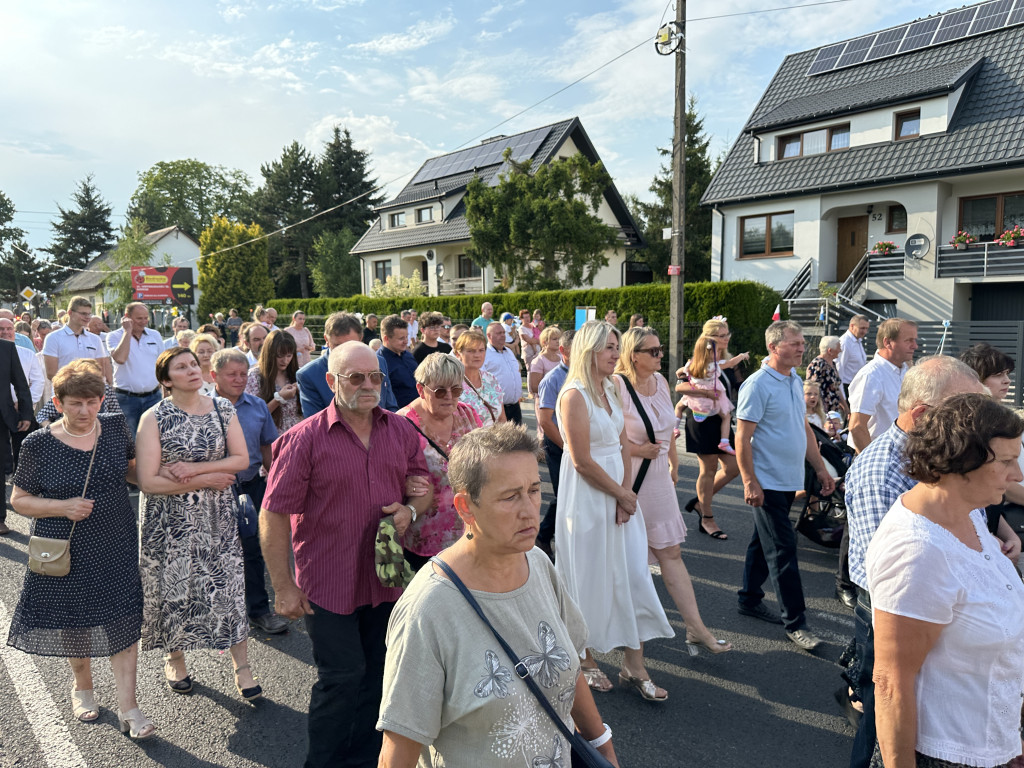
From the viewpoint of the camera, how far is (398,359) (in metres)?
6.18

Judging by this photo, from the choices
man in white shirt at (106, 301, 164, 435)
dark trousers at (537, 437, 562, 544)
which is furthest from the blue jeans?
dark trousers at (537, 437, 562, 544)

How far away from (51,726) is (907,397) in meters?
4.35

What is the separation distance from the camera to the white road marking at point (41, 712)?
10.7ft

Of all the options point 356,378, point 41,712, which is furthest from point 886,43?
point 41,712

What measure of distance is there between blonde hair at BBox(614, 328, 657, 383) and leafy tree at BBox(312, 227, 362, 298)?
45.9 m

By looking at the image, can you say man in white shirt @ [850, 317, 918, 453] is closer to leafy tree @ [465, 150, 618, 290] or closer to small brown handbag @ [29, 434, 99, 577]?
small brown handbag @ [29, 434, 99, 577]

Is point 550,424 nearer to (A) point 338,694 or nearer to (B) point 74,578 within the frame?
(A) point 338,694

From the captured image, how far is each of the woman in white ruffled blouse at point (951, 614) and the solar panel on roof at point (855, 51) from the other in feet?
90.4

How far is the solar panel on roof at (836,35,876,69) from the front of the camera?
969 inches

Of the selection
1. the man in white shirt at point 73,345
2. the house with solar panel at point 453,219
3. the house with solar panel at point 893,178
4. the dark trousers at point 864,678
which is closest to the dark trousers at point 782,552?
the dark trousers at point 864,678

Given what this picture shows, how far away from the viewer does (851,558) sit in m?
2.81

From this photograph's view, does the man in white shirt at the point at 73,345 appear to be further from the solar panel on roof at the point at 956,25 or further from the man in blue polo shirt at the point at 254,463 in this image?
the solar panel on roof at the point at 956,25

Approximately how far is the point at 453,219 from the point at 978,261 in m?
23.5

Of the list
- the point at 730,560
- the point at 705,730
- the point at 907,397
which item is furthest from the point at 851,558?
the point at 730,560
